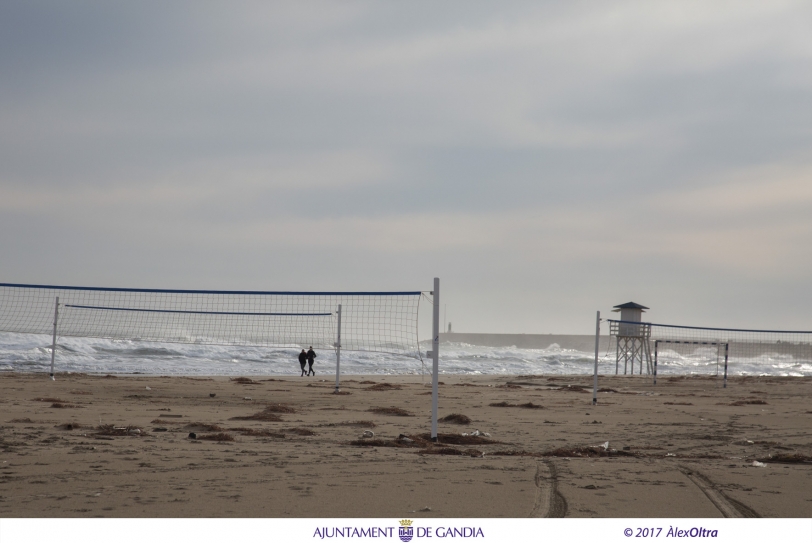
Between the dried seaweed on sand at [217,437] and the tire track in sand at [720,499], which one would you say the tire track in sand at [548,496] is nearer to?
the tire track in sand at [720,499]

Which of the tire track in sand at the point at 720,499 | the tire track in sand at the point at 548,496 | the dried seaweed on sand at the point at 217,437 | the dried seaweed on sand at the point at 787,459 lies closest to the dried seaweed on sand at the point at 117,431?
the dried seaweed on sand at the point at 217,437

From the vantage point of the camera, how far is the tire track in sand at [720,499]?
4.88 m

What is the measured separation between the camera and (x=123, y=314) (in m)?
20.2

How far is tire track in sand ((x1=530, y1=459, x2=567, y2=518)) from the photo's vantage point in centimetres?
475

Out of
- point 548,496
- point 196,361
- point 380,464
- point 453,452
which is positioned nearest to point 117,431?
point 380,464

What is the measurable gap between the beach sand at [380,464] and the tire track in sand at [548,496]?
0.04 ft

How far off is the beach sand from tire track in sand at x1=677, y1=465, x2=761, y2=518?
0.02 m

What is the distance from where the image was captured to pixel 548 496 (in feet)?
17.4

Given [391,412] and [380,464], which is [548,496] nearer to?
[380,464]

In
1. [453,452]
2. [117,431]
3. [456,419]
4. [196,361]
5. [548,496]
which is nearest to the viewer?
[548,496]

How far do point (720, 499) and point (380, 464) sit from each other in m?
2.83

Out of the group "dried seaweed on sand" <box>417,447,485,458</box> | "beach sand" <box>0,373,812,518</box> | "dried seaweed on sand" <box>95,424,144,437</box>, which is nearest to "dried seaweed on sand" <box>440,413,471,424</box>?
"beach sand" <box>0,373,812,518</box>

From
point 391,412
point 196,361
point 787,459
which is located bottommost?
point 196,361
